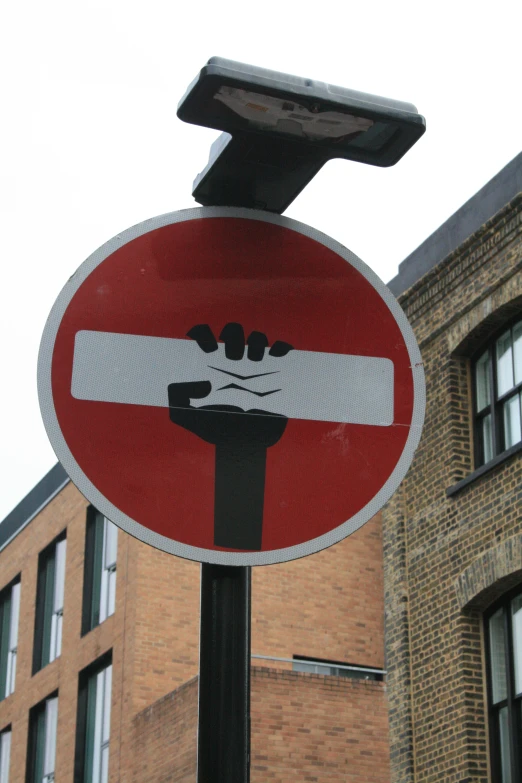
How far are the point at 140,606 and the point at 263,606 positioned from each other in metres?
→ 2.08

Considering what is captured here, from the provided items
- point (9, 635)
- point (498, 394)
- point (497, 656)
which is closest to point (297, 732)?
point (497, 656)

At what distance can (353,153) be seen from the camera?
3.00 meters

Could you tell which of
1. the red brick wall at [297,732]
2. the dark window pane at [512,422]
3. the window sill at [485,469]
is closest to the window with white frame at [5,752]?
the red brick wall at [297,732]

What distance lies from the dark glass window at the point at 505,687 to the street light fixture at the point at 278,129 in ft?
38.1

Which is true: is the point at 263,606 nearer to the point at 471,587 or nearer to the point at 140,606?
the point at 140,606

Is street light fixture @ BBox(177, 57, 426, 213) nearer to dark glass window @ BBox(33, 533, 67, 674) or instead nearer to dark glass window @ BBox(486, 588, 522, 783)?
dark glass window @ BBox(486, 588, 522, 783)

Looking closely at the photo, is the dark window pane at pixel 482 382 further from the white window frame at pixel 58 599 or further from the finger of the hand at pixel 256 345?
the white window frame at pixel 58 599

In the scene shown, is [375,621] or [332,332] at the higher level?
[375,621]

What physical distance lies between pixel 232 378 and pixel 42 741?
2458 centimetres

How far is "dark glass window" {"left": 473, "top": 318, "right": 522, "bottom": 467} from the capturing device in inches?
586

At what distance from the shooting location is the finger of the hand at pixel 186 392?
115 inches

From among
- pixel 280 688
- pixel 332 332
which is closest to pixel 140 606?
pixel 280 688

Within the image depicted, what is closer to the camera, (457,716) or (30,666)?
(457,716)

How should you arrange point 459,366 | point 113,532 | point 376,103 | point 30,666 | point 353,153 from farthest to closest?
point 30,666 → point 113,532 → point 459,366 → point 353,153 → point 376,103
